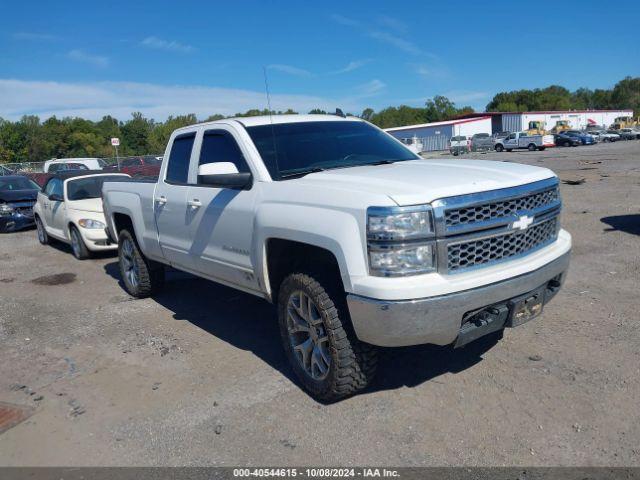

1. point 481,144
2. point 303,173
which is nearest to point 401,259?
point 303,173

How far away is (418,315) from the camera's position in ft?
10.3

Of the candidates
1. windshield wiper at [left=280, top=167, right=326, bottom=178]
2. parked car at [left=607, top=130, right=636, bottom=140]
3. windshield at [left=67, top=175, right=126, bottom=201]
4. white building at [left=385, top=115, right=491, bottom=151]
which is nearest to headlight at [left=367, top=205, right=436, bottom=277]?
windshield wiper at [left=280, top=167, right=326, bottom=178]

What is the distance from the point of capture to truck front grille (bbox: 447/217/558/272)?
3.26m

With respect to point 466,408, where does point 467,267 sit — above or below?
above

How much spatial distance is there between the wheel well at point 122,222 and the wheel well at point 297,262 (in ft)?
10.8

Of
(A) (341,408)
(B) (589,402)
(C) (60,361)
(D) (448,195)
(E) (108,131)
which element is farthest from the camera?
(E) (108,131)

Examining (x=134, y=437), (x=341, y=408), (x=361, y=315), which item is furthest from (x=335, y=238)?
(x=134, y=437)

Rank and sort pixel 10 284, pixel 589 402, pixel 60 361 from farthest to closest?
pixel 10 284 → pixel 60 361 → pixel 589 402

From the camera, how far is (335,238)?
11.0 ft

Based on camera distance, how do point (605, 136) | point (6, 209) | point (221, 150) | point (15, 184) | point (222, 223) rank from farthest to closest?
1. point (605, 136)
2. point (15, 184)
3. point (6, 209)
4. point (221, 150)
5. point (222, 223)

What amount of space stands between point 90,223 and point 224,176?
255 inches

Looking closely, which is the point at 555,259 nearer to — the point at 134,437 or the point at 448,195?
the point at 448,195

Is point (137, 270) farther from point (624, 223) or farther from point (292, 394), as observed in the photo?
point (624, 223)

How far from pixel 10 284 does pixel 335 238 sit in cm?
703
